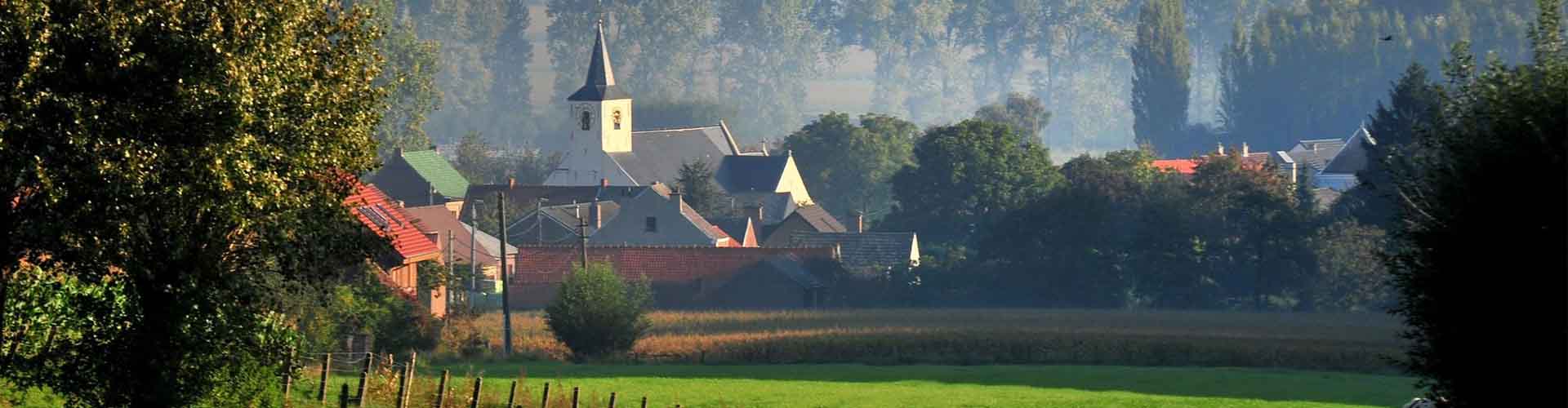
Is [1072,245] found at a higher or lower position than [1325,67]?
lower

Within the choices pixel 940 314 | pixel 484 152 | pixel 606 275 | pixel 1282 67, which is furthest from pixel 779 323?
pixel 1282 67

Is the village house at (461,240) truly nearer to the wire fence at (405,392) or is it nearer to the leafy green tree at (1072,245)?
the leafy green tree at (1072,245)

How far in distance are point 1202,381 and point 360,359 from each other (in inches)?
713

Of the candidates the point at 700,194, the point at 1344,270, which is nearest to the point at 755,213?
the point at 700,194

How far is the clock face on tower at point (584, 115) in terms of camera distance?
130625 millimetres

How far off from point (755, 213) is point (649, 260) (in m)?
28.8

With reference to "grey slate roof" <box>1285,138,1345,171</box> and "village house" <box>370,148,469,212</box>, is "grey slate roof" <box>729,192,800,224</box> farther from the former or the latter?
"grey slate roof" <box>1285,138,1345,171</box>

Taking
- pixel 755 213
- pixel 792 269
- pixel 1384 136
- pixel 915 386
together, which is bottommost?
pixel 915 386

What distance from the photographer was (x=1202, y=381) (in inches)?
1642

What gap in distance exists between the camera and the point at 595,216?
330 ft

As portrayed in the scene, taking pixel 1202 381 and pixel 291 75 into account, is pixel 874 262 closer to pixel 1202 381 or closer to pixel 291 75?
pixel 1202 381

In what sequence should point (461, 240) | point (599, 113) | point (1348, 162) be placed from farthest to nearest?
point (599, 113) → point (1348, 162) → point (461, 240)

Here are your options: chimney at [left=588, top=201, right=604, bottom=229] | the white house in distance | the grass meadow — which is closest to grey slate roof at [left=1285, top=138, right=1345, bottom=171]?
the white house in distance

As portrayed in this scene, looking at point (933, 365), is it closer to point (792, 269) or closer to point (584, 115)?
point (792, 269)
